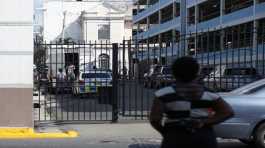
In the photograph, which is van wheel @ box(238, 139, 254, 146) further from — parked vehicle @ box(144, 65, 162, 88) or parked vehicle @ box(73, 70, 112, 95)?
parked vehicle @ box(73, 70, 112, 95)

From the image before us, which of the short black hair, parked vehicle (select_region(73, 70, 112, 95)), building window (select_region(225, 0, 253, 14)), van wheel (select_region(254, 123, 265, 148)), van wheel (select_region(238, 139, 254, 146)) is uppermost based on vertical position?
building window (select_region(225, 0, 253, 14))

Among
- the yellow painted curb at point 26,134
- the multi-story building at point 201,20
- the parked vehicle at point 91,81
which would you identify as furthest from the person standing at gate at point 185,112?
the parked vehicle at point 91,81

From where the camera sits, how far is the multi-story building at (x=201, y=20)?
24.2 m

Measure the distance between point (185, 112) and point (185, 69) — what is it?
1.22ft

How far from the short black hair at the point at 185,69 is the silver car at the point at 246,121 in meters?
5.67

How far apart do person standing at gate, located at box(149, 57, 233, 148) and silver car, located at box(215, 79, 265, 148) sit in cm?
559

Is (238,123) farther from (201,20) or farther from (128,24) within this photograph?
(128,24)

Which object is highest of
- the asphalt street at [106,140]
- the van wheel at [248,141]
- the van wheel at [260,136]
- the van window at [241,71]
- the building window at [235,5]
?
the building window at [235,5]

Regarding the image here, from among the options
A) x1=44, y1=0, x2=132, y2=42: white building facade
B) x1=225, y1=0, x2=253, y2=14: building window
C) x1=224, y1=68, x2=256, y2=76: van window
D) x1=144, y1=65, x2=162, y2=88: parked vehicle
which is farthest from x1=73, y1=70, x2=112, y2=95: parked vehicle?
x1=44, y1=0, x2=132, y2=42: white building facade

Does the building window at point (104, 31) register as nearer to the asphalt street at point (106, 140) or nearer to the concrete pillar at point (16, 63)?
the asphalt street at point (106, 140)

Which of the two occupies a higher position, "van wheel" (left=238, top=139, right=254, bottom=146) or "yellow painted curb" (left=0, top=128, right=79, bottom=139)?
"van wheel" (left=238, top=139, right=254, bottom=146)

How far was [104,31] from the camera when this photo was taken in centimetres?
8225

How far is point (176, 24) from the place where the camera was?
77188mm

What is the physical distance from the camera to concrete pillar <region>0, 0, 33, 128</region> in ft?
49.5
